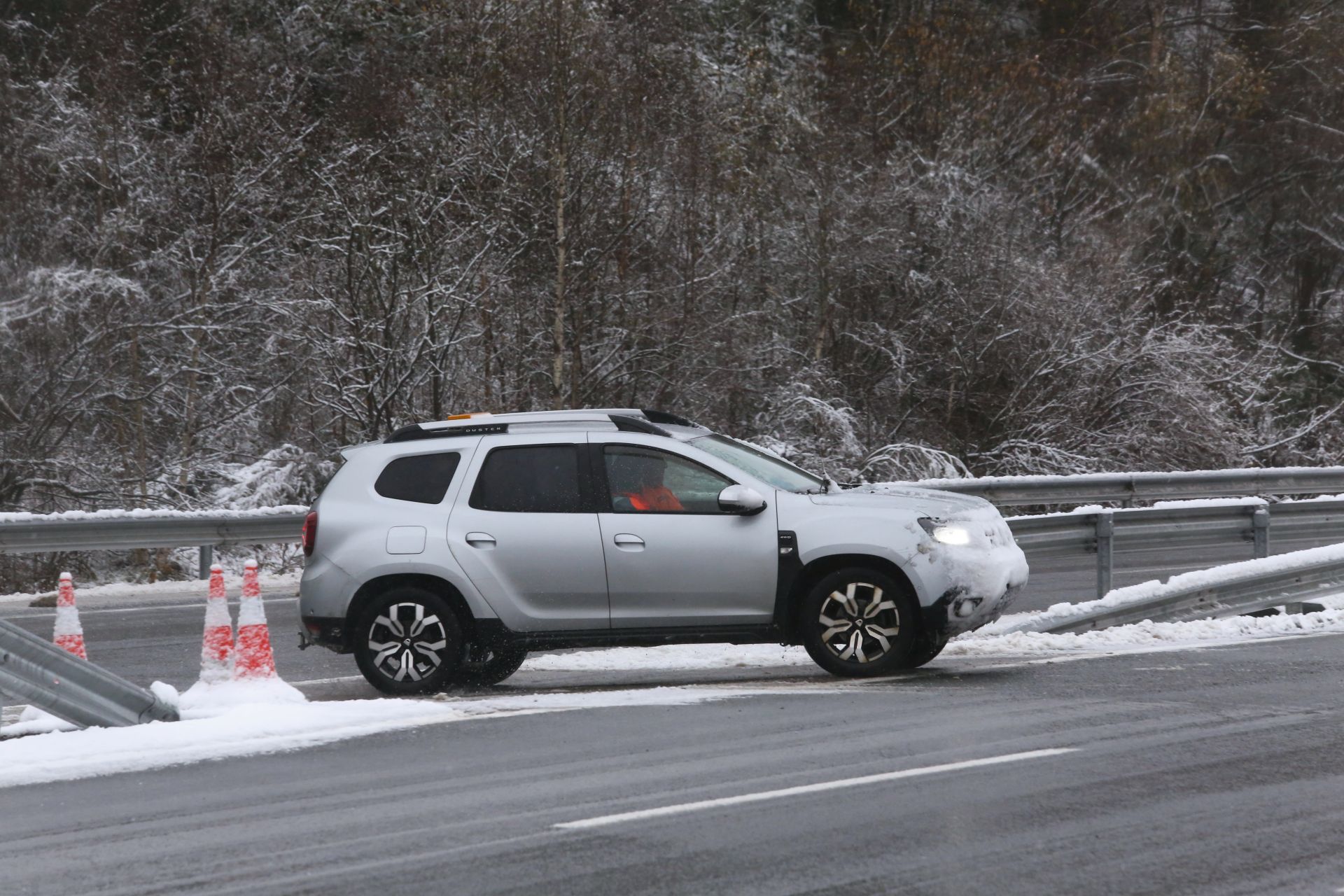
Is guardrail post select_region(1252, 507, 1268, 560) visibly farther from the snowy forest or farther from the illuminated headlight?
the snowy forest

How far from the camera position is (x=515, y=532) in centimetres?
970

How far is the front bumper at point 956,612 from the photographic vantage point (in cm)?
948

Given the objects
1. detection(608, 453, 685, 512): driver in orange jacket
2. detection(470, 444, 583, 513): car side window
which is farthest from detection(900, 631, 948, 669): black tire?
detection(470, 444, 583, 513): car side window

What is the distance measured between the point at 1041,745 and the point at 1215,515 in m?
7.51

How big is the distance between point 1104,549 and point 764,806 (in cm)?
800

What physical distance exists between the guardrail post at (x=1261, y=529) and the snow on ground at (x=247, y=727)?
260 inches

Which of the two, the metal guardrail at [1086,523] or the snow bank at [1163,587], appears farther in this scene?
the metal guardrail at [1086,523]

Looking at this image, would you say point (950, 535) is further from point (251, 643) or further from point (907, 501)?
point (251, 643)

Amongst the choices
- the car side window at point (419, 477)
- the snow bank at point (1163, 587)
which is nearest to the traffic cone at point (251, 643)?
the car side window at point (419, 477)

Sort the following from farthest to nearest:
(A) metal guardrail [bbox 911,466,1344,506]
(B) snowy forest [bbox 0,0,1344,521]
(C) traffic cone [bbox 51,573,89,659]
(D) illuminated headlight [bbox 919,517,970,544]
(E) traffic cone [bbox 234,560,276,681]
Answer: (B) snowy forest [bbox 0,0,1344,521], (A) metal guardrail [bbox 911,466,1344,506], (D) illuminated headlight [bbox 919,517,970,544], (C) traffic cone [bbox 51,573,89,659], (E) traffic cone [bbox 234,560,276,681]

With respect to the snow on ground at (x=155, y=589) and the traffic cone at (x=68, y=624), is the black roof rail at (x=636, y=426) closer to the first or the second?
the traffic cone at (x=68, y=624)

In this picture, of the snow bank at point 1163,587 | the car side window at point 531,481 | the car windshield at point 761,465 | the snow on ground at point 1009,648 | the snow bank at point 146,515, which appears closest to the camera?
the car side window at point 531,481

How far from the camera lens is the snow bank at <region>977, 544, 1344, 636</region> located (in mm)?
12016

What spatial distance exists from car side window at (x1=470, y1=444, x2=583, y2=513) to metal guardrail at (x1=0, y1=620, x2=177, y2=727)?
2.34m
